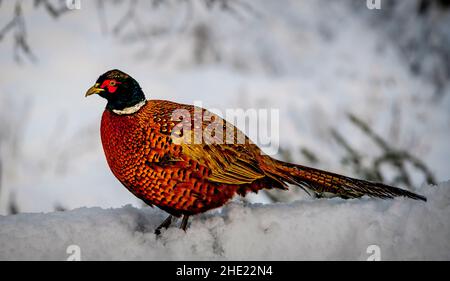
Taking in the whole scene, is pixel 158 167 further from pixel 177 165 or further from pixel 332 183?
pixel 332 183

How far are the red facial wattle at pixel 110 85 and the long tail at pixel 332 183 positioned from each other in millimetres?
561

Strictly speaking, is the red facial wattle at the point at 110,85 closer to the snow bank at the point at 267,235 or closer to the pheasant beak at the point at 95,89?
the pheasant beak at the point at 95,89

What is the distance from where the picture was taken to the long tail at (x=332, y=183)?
1645 mm

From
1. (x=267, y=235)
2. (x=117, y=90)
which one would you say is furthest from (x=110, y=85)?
(x=267, y=235)

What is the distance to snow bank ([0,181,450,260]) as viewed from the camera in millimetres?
1498

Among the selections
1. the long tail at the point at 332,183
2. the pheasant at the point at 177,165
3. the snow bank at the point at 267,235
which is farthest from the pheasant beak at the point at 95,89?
the long tail at the point at 332,183

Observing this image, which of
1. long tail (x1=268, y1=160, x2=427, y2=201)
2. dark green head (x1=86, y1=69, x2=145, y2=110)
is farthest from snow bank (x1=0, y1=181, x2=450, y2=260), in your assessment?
dark green head (x1=86, y1=69, x2=145, y2=110)

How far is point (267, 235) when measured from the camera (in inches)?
61.6

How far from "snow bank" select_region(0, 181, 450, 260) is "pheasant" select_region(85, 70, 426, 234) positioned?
0.21 ft

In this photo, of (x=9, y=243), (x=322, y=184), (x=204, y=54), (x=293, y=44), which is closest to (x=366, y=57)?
(x=293, y=44)

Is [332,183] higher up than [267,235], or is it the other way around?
→ [332,183]

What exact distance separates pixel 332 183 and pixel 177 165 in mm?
483
